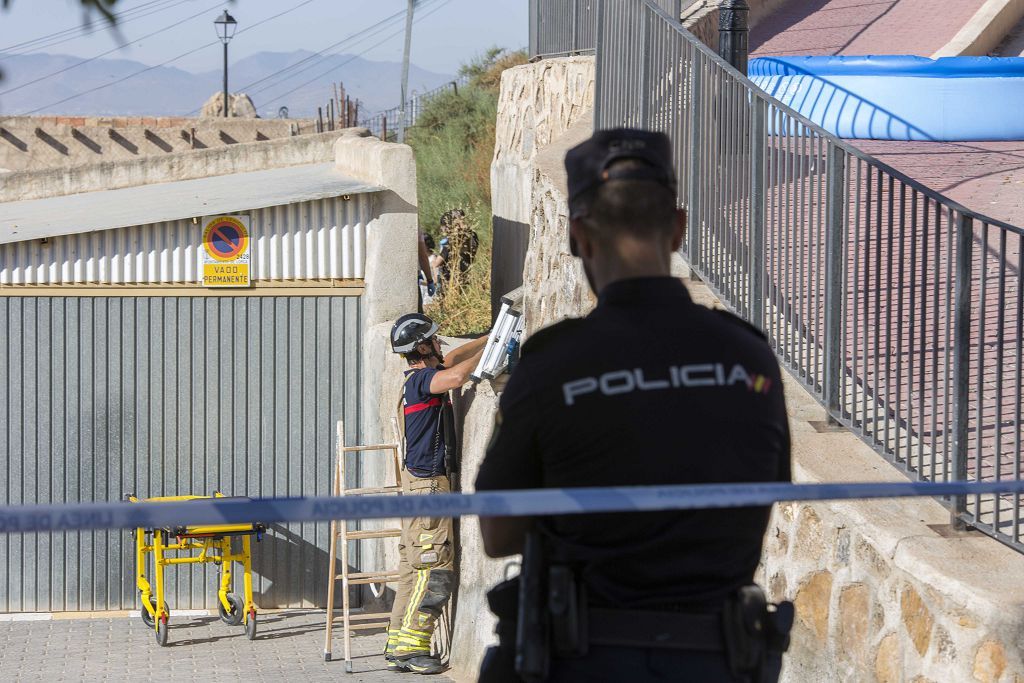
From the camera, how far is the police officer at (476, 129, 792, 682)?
A: 2.28 meters

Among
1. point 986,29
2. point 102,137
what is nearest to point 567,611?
point 986,29

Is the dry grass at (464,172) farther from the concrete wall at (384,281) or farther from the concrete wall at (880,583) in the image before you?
the concrete wall at (880,583)

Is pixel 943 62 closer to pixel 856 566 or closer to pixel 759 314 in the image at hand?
pixel 759 314

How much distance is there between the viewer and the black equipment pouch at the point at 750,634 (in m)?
2.30

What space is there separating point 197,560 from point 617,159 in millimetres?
8014

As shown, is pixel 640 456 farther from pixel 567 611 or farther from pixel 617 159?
pixel 617 159

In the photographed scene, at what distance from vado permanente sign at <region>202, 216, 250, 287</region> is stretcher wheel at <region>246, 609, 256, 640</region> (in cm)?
277

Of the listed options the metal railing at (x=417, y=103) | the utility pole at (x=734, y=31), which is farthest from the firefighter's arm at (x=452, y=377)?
the metal railing at (x=417, y=103)

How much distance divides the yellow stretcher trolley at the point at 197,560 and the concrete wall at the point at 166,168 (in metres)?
5.44

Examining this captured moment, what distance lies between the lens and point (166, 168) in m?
15.1

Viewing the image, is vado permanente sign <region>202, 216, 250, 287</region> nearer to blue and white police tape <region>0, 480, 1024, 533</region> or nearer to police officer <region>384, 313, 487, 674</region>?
police officer <region>384, 313, 487, 674</region>

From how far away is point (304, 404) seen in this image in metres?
11.1

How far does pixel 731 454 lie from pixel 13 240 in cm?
937

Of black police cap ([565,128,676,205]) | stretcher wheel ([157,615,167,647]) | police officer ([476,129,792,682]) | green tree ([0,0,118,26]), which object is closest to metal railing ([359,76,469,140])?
stretcher wheel ([157,615,167,647])
